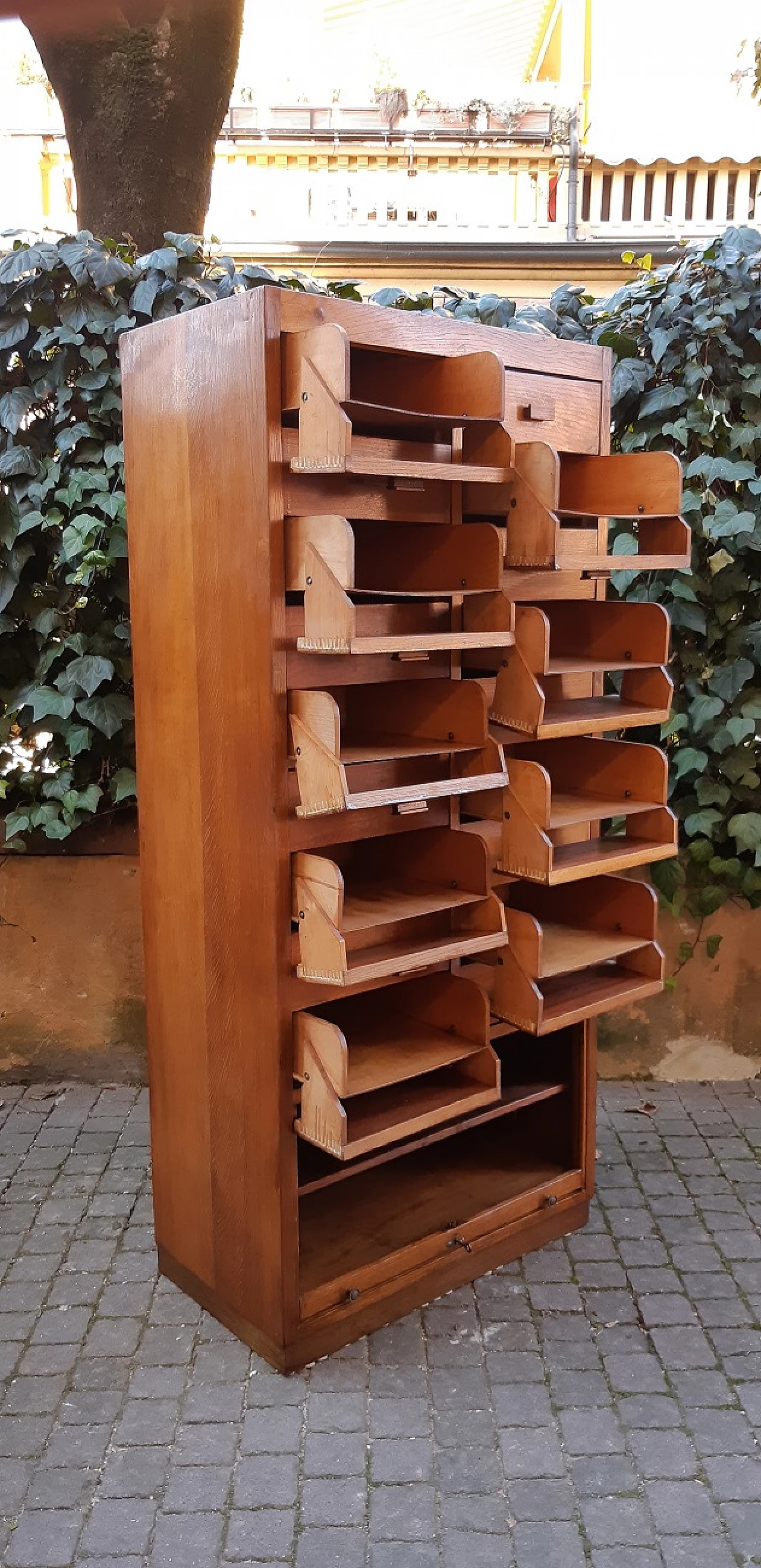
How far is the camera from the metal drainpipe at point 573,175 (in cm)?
910

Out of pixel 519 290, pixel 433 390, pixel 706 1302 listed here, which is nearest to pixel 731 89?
pixel 519 290

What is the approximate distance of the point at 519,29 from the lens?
13.7 m

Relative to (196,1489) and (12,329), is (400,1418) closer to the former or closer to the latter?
(196,1489)

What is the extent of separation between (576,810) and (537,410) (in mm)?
970

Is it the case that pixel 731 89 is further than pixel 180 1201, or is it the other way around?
pixel 731 89

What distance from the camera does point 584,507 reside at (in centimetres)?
309

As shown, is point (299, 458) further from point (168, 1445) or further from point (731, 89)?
point (731, 89)

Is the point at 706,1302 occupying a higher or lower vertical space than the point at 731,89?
lower

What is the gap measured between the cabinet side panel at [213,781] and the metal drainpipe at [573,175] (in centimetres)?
722

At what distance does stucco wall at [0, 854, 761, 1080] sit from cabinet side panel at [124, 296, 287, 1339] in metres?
1.35

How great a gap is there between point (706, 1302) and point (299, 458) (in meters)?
2.34

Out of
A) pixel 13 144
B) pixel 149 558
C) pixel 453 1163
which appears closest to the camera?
pixel 149 558

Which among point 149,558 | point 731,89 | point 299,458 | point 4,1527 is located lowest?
point 4,1527

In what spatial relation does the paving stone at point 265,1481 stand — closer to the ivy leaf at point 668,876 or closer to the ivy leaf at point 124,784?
the ivy leaf at point 124,784
